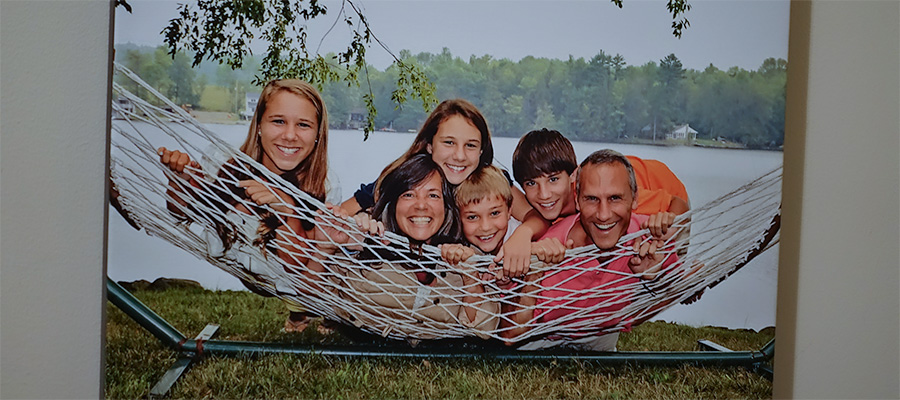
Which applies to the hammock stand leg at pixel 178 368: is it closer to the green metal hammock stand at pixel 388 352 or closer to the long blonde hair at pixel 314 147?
the green metal hammock stand at pixel 388 352

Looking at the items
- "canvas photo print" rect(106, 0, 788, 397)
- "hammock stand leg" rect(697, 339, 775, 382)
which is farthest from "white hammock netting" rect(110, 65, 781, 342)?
"hammock stand leg" rect(697, 339, 775, 382)

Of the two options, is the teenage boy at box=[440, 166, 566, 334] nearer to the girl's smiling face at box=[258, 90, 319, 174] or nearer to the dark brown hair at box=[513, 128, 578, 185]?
the dark brown hair at box=[513, 128, 578, 185]

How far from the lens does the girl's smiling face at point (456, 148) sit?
55.3 inches

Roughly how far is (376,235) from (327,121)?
255mm

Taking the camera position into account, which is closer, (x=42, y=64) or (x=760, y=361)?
(x=42, y=64)

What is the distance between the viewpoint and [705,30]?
4.76 ft

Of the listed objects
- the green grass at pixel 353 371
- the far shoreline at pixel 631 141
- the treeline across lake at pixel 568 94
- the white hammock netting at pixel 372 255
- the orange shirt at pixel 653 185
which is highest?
the treeline across lake at pixel 568 94

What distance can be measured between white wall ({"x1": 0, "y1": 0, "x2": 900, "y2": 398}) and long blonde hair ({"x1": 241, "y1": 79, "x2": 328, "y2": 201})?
0.29 meters

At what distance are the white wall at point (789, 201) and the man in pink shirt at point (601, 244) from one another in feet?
1.07

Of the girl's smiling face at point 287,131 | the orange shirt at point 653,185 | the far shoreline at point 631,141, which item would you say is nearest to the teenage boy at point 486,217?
the far shoreline at point 631,141

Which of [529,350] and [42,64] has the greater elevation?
[42,64]

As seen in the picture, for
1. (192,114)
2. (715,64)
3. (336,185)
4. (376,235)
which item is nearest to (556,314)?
(376,235)

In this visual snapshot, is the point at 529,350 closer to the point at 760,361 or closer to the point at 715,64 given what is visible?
the point at 760,361

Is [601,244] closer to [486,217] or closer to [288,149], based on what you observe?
[486,217]
